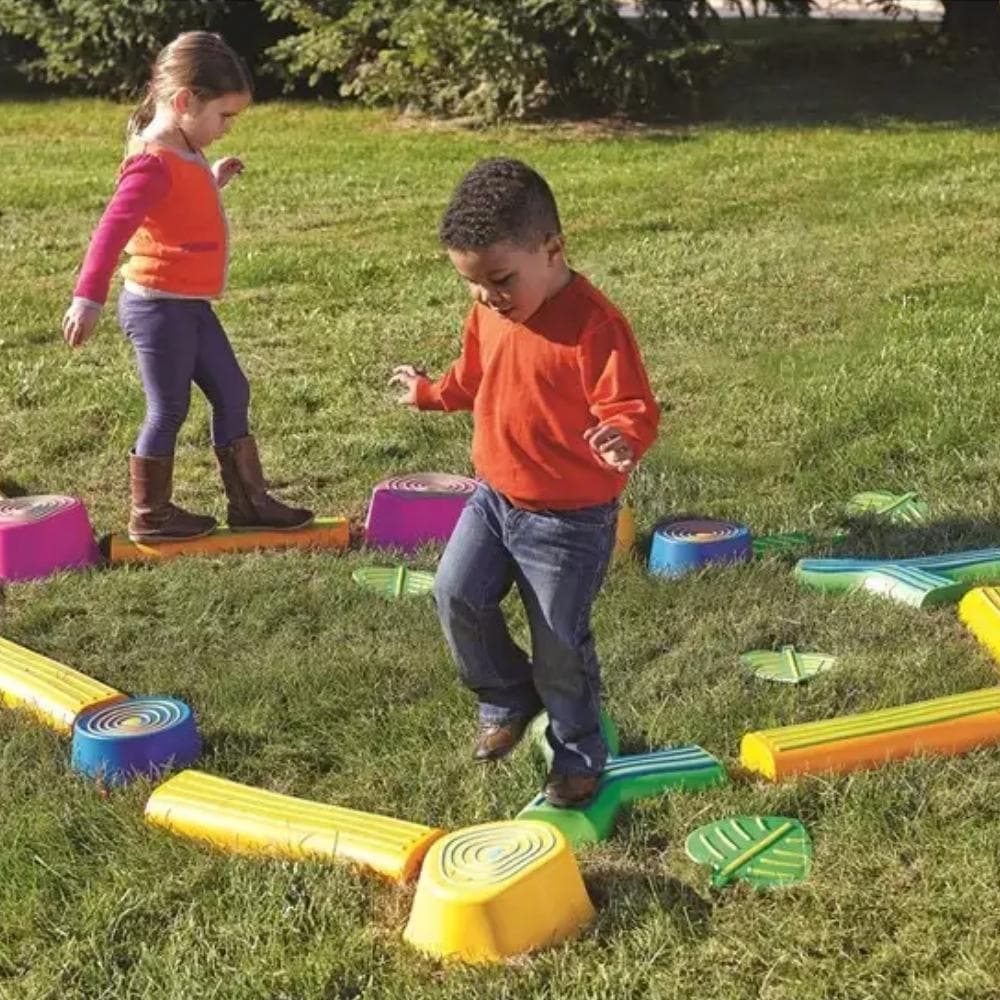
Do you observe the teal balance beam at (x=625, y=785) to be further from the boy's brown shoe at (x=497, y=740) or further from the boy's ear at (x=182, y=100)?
the boy's ear at (x=182, y=100)

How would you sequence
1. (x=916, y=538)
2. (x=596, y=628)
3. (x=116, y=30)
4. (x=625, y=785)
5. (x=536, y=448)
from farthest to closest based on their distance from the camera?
1. (x=116, y=30)
2. (x=916, y=538)
3. (x=596, y=628)
4. (x=625, y=785)
5. (x=536, y=448)

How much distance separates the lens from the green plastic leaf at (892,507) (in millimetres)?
4746

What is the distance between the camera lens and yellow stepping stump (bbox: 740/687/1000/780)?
3.11m

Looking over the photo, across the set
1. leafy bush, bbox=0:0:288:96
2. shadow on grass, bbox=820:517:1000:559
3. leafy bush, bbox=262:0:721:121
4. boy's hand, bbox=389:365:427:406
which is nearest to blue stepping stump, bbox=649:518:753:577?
shadow on grass, bbox=820:517:1000:559

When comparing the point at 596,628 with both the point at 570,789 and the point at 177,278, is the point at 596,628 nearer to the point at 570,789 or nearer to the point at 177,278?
the point at 570,789

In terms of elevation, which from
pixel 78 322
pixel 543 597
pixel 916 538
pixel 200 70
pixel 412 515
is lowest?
pixel 916 538

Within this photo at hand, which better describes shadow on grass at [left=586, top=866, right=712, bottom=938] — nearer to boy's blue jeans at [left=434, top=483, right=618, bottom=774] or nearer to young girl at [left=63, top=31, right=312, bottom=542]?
boy's blue jeans at [left=434, top=483, right=618, bottom=774]

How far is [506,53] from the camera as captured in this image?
12.7 metres

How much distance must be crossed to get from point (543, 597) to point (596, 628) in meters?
0.99

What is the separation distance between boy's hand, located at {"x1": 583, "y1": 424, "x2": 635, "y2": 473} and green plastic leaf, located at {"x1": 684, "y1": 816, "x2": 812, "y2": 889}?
0.73m

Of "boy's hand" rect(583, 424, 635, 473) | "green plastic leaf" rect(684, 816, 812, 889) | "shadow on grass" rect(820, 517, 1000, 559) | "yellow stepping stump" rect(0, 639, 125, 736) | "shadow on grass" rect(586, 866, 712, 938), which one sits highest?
"boy's hand" rect(583, 424, 635, 473)

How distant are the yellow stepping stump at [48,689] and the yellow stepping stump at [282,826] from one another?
0.44 metres

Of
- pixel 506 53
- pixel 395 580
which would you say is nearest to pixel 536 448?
pixel 395 580

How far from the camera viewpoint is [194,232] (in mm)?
4539
